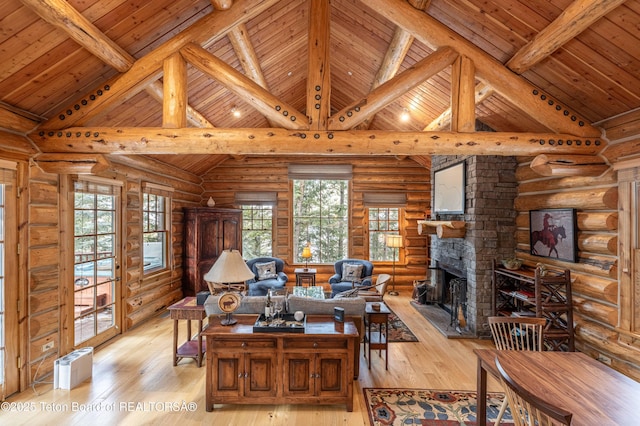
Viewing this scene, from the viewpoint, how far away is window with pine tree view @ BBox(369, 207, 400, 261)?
28.8ft

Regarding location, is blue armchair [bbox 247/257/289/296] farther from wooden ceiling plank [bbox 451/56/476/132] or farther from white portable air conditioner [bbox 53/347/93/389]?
wooden ceiling plank [bbox 451/56/476/132]

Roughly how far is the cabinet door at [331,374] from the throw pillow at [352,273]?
3.99m

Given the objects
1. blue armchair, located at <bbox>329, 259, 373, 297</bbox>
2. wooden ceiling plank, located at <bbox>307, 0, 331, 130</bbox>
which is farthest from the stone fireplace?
wooden ceiling plank, located at <bbox>307, 0, 331, 130</bbox>

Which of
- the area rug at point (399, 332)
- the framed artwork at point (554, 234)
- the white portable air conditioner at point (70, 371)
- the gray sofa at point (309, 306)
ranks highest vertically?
the framed artwork at point (554, 234)

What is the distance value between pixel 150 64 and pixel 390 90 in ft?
9.51

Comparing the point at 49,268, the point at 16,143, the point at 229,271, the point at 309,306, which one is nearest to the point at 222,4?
the point at 16,143

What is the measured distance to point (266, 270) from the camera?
7.39 m

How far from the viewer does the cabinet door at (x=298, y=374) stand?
3117 mm

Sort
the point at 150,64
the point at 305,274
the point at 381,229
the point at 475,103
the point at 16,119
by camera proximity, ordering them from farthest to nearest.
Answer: the point at 381,229
the point at 305,274
the point at 475,103
the point at 150,64
the point at 16,119

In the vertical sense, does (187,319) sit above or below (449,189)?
below

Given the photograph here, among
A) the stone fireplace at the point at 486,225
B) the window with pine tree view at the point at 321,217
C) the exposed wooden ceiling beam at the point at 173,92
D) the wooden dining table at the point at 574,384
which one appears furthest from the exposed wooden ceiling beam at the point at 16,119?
the stone fireplace at the point at 486,225

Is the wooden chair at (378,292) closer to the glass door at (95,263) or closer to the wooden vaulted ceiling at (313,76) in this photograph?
the wooden vaulted ceiling at (313,76)

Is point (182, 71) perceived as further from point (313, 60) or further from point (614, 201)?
point (614, 201)

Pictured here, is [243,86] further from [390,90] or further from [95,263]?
[95,263]
